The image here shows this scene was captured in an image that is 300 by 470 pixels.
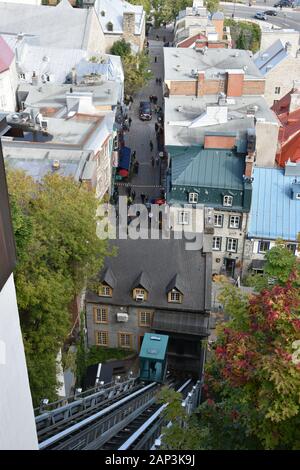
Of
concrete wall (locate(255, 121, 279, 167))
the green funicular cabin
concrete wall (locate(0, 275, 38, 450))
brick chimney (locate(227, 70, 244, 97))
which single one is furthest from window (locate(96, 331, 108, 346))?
brick chimney (locate(227, 70, 244, 97))

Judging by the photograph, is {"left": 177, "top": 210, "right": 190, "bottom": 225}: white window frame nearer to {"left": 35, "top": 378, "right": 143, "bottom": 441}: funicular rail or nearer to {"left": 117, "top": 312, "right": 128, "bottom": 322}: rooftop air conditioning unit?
{"left": 117, "top": 312, "right": 128, "bottom": 322}: rooftop air conditioning unit

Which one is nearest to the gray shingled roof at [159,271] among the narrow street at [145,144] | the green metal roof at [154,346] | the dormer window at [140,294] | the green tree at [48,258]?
the dormer window at [140,294]

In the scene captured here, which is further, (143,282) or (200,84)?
(200,84)

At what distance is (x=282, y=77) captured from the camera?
212 ft

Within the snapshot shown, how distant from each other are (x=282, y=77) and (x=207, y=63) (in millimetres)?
10408

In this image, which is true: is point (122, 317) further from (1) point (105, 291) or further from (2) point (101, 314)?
(1) point (105, 291)

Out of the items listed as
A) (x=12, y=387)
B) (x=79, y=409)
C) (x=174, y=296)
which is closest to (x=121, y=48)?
(x=174, y=296)

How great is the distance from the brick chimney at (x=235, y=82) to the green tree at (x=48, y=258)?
94.8 feet

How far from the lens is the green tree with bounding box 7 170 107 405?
2368 cm

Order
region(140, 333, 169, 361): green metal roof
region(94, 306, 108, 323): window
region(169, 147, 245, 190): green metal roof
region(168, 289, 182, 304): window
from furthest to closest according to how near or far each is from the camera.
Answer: region(169, 147, 245, 190): green metal roof < region(94, 306, 108, 323): window < region(168, 289, 182, 304): window < region(140, 333, 169, 361): green metal roof

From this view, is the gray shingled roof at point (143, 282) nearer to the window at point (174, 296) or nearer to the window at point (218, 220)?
the window at point (174, 296)

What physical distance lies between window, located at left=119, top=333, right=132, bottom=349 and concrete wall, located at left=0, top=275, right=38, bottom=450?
21.2m

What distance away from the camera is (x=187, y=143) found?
138 ft
